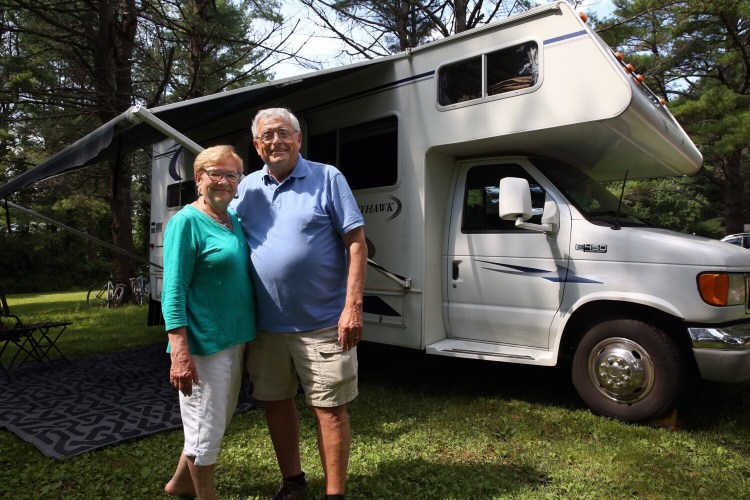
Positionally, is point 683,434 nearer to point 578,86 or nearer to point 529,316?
point 529,316

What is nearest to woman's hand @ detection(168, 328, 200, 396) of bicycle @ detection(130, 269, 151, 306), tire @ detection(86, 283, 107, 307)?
bicycle @ detection(130, 269, 151, 306)

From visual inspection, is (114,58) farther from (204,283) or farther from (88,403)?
(204,283)

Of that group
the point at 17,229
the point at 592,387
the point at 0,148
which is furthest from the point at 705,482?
the point at 17,229

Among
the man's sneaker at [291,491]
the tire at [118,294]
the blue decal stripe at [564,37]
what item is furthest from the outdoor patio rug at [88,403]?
the tire at [118,294]

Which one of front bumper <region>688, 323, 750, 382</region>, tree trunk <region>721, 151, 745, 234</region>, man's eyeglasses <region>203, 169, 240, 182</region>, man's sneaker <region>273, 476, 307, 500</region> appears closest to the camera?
man's eyeglasses <region>203, 169, 240, 182</region>

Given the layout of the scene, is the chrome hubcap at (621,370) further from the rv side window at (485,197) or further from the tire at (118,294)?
the tire at (118,294)

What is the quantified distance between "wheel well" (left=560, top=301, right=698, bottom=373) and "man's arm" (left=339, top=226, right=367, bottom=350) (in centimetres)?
214

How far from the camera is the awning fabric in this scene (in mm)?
3935

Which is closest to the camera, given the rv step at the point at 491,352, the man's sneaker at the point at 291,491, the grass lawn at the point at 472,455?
the man's sneaker at the point at 291,491

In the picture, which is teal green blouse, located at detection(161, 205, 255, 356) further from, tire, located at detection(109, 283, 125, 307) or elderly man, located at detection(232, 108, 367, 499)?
tire, located at detection(109, 283, 125, 307)

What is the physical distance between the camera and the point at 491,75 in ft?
13.0

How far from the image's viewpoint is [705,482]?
2.86 metres

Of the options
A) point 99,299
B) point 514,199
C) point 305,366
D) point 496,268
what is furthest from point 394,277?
point 99,299

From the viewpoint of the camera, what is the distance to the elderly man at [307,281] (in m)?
2.33
